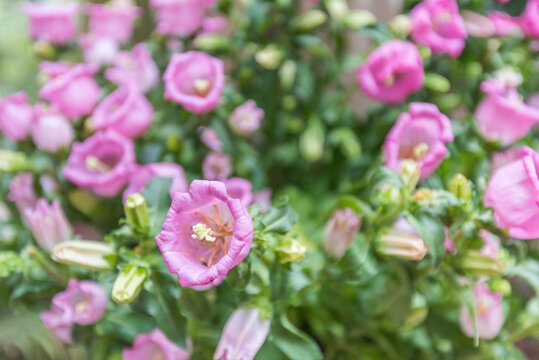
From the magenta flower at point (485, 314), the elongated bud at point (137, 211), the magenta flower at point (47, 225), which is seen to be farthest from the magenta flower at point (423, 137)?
the magenta flower at point (47, 225)

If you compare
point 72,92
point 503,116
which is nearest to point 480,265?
point 503,116

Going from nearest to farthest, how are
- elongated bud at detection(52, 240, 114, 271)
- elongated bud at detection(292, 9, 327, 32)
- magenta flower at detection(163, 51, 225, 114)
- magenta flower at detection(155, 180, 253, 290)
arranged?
1. magenta flower at detection(155, 180, 253, 290)
2. elongated bud at detection(52, 240, 114, 271)
3. magenta flower at detection(163, 51, 225, 114)
4. elongated bud at detection(292, 9, 327, 32)

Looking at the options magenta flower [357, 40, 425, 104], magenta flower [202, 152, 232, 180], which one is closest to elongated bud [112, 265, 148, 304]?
magenta flower [202, 152, 232, 180]

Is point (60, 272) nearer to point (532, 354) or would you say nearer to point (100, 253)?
point (100, 253)

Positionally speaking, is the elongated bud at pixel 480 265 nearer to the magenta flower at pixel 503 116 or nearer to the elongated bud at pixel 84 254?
the magenta flower at pixel 503 116

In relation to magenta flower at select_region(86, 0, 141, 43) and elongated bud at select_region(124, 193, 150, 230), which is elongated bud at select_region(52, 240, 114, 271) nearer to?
elongated bud at select_region(124, 193, 150, 230)

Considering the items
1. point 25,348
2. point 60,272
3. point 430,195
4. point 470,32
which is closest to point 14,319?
point 25,348

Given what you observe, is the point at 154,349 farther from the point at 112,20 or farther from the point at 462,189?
the point at 112,20
